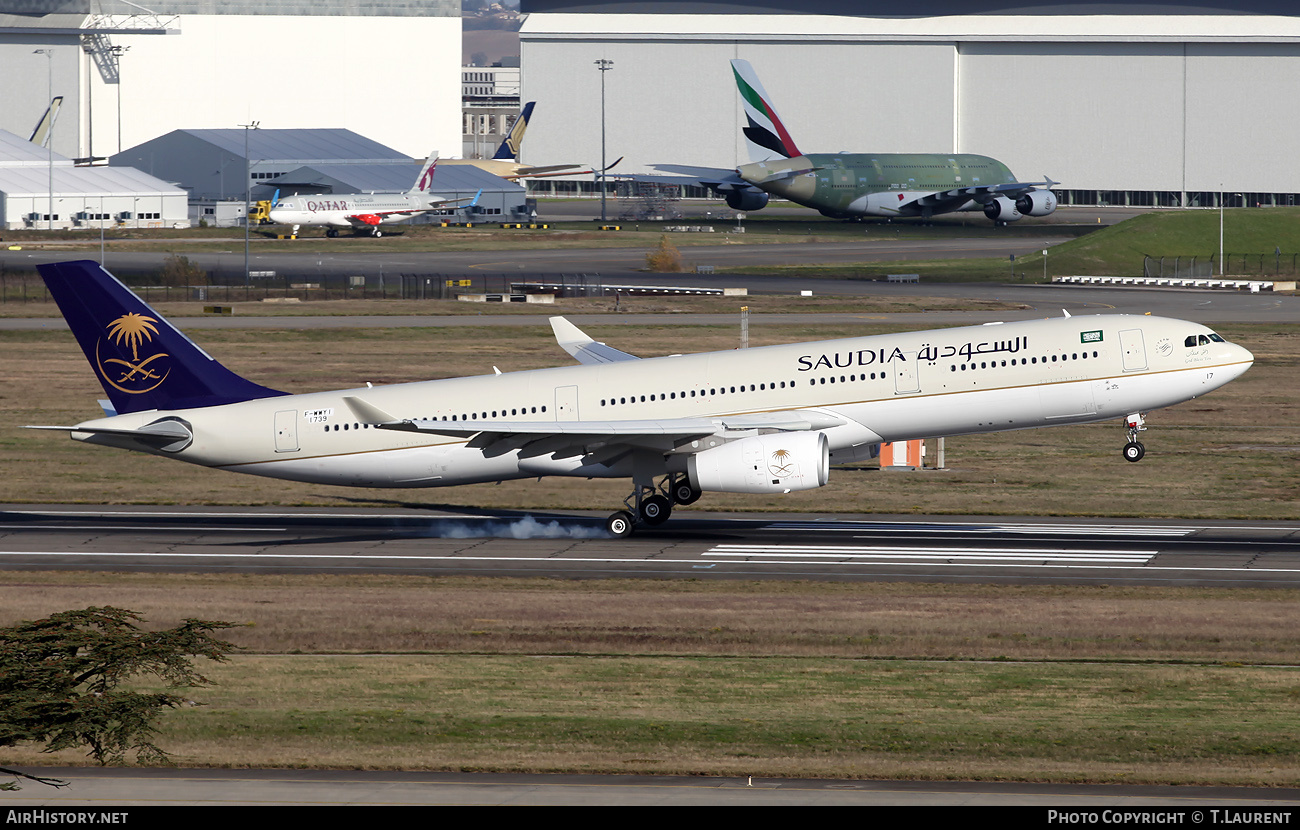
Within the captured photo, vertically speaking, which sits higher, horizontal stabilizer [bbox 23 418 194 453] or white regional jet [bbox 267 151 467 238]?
white regional jet [bbox 267 151 467 238]

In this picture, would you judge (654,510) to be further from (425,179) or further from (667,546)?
(425,179)

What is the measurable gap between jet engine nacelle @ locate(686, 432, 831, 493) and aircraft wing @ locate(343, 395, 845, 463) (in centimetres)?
86

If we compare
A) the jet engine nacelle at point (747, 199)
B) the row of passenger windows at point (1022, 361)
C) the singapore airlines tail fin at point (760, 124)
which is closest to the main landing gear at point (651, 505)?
the row of passenger windows at point (1022, 361)

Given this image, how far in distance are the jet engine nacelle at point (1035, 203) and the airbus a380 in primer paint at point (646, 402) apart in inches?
5087

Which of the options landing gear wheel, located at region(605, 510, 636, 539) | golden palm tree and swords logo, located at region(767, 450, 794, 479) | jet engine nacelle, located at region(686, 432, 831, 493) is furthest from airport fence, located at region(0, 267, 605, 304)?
golden palm tree and swords logo, located at region(767, 450, 794, 479)

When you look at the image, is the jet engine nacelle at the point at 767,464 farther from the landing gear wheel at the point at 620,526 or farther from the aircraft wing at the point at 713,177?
the aircraft wing at the point at 713,177

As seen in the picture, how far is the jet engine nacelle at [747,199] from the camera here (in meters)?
182

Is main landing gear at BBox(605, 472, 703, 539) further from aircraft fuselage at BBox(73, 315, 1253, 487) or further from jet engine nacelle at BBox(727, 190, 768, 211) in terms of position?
jet engine nacelle at BBox(727, 190, 768, 211)

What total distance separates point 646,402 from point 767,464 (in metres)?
5.10

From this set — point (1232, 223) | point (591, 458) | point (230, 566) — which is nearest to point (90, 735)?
point (230, 566)

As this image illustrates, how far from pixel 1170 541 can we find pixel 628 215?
158505mm

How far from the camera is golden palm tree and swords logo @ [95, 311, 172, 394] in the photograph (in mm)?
45062

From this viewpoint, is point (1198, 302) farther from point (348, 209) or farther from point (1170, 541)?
point (348, 209)

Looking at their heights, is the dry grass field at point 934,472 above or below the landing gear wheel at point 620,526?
above
